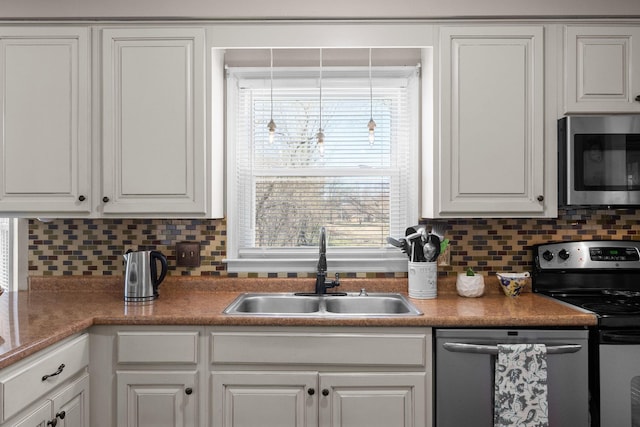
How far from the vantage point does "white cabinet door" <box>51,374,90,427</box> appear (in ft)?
5.40

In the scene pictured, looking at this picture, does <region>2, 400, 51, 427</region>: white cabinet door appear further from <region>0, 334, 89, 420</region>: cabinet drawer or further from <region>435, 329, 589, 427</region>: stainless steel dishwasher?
<region>435, 329, 589, 427</region>: stainless steel dishwasher

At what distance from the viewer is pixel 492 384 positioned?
5.96 feet

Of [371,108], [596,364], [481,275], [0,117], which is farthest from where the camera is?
[371,108]

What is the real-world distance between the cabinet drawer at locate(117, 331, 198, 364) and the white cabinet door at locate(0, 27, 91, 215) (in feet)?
2.34

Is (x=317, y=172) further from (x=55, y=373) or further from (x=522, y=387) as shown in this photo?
(x=55, y=373)

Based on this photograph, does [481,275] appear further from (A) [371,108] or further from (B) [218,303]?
(B) [218,303]

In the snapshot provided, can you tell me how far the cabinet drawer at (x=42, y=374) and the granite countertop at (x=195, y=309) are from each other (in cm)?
5

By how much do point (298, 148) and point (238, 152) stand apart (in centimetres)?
32

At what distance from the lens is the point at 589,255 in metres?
2.34

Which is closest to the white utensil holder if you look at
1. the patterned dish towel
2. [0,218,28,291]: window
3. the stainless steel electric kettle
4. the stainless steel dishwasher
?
the stainless steel dishwasher

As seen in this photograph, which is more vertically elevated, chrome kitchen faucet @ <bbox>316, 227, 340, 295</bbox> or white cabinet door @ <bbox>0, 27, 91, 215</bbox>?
white cabinet door @ <bbox>0, 27, 91, 215</bbox>

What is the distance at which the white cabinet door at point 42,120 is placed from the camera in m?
2.12

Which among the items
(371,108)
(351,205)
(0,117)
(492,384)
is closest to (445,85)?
(371,108)

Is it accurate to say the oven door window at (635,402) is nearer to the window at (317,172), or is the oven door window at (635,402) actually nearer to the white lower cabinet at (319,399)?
the white lower cabinet at (319,399)
